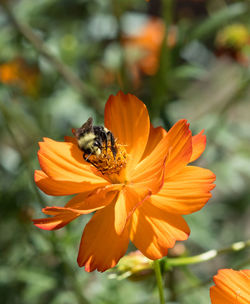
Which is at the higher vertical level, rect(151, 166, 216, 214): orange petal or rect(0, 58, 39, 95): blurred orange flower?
rect(151, 166, 216, 214): orange petal

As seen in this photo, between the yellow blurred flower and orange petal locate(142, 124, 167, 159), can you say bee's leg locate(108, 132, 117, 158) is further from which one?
the yellow blurred flower

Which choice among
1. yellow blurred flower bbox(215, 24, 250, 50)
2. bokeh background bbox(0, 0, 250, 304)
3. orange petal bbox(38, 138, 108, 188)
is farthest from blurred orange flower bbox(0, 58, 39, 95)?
orange petal bbox(38, 138, 108, 188)

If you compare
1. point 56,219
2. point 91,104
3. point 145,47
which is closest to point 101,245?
point 56,219

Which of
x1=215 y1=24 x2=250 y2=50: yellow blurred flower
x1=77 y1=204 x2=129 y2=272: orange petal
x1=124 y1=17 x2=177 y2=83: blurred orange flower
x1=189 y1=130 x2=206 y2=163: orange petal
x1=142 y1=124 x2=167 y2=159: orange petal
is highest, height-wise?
x1=189 y1=130 x2=206 y2=163: orange petal

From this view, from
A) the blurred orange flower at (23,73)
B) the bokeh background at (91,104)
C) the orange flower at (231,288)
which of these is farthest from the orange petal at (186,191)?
the blurred orange flower at (23,73)

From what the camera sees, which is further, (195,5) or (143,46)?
(195,5)

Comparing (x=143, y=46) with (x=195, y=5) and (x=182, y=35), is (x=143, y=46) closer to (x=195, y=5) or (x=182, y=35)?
(x=182, y=35)

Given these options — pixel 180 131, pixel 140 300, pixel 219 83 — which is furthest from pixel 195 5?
pixel 180 131
